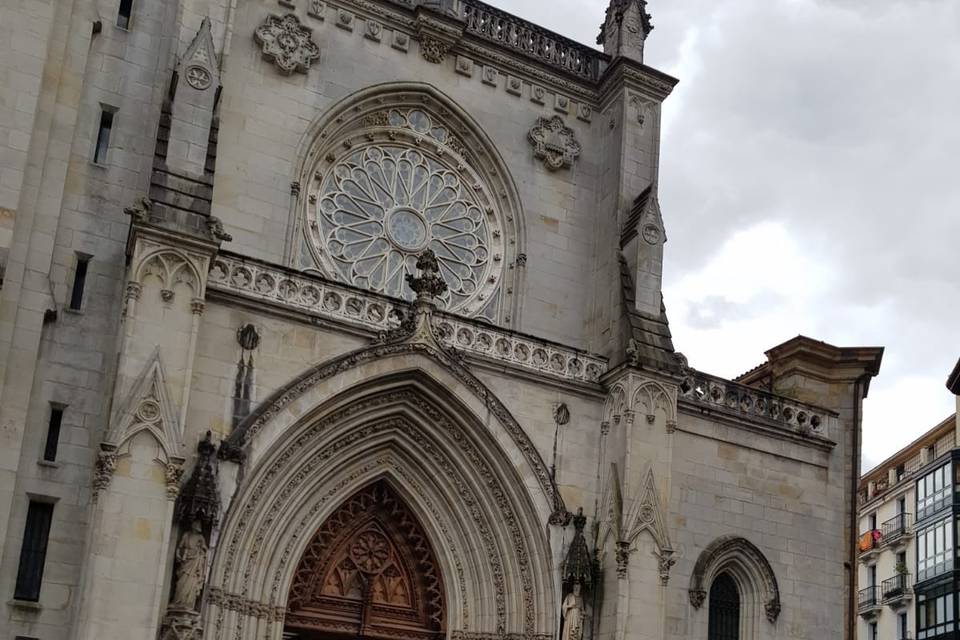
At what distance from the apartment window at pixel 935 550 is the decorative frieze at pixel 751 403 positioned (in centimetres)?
2168

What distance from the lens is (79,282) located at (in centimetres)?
1717

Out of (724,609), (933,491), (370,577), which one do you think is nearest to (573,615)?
(370,577)

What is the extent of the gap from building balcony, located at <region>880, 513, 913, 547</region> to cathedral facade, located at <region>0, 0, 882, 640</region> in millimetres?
26074

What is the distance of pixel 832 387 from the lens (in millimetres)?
24469

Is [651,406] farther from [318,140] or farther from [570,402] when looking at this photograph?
[318,140]

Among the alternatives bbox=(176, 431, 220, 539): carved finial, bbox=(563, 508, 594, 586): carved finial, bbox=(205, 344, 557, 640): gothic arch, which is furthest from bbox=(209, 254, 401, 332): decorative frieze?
bbox=(563, 508, 594, 586): carved finial

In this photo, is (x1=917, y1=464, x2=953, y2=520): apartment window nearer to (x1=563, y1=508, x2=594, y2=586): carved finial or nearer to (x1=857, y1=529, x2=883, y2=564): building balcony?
(x1=857, y1=529, x2=883, y2=564): building balcony

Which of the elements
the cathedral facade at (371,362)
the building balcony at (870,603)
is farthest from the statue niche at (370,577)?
the building balcony at (870,603)

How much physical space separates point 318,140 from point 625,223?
5.69 m

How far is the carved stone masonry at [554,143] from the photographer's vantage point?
22.8 meters

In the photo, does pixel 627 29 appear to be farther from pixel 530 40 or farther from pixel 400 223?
pixel 400 223

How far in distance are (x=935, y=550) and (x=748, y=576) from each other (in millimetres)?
24660

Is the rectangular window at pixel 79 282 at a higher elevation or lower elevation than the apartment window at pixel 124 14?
lower

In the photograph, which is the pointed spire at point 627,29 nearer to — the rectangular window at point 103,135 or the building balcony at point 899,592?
the rectangular window at point 103,135
